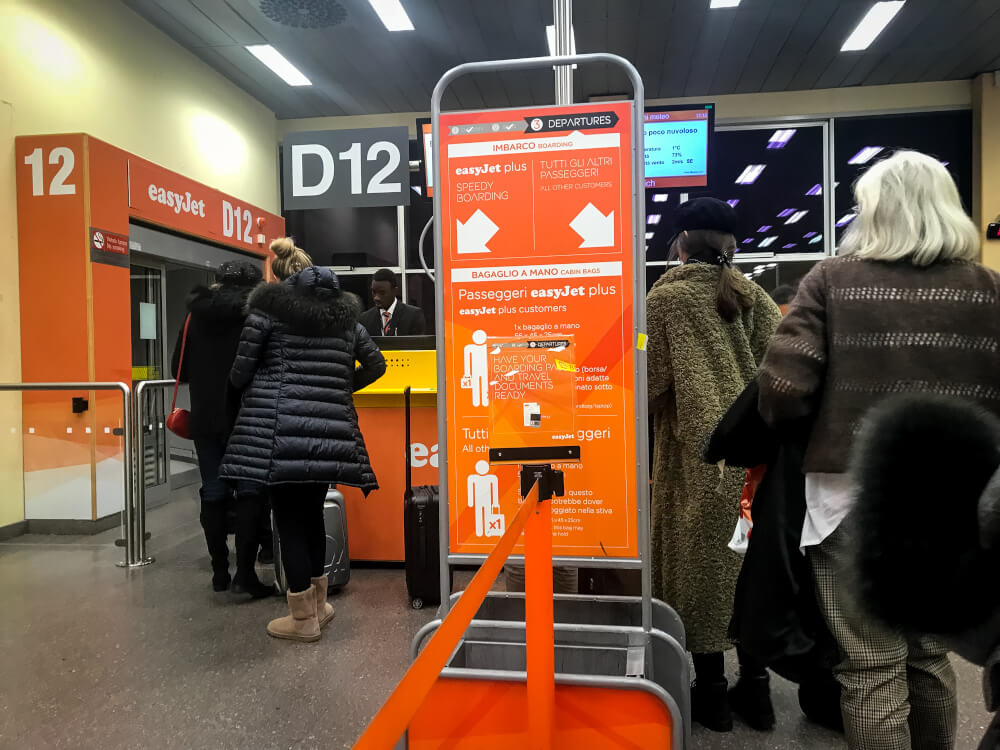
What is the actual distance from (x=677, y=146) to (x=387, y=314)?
299cm

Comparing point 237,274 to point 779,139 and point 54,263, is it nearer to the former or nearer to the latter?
point 54,263

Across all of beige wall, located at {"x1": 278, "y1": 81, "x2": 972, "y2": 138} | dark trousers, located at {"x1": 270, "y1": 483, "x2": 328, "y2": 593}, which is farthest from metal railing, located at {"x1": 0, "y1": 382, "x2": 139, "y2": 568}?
beige wall, located at {"x1": 278, "y1": 81, "x2": 972, "y2": 138}

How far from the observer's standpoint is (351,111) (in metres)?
8.48

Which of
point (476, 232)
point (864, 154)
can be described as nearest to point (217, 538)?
point (476, 232)

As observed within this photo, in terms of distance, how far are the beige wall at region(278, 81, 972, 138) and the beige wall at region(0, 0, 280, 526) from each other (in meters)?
2.21

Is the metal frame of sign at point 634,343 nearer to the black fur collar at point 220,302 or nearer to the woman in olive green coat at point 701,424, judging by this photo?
the woman in olive green coat at point 701,424

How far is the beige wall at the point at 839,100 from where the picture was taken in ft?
25.1

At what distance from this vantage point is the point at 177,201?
229 inches

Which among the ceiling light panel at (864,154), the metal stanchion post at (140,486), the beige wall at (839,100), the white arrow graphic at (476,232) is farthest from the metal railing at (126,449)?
the ceiling light panel at (864,154)

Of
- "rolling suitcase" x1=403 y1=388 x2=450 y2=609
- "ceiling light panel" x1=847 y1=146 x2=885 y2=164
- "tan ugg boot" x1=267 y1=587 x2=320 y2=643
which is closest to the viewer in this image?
Result: "tan ugg boot" x1=267 y1=587 x2=320 y2=643

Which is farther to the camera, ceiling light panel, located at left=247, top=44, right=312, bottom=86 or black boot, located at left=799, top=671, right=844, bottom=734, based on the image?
ceiling light panel, located at left=247, top=44, right=312, bottom=86

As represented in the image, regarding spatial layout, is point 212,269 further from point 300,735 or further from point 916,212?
point 916,212

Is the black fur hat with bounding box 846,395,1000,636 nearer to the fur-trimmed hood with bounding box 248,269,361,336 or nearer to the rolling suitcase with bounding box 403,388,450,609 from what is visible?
the fur-trimmed hood with bounding box 248,269,361,336

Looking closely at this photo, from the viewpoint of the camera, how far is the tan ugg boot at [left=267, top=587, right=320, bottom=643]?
277 centimetres
